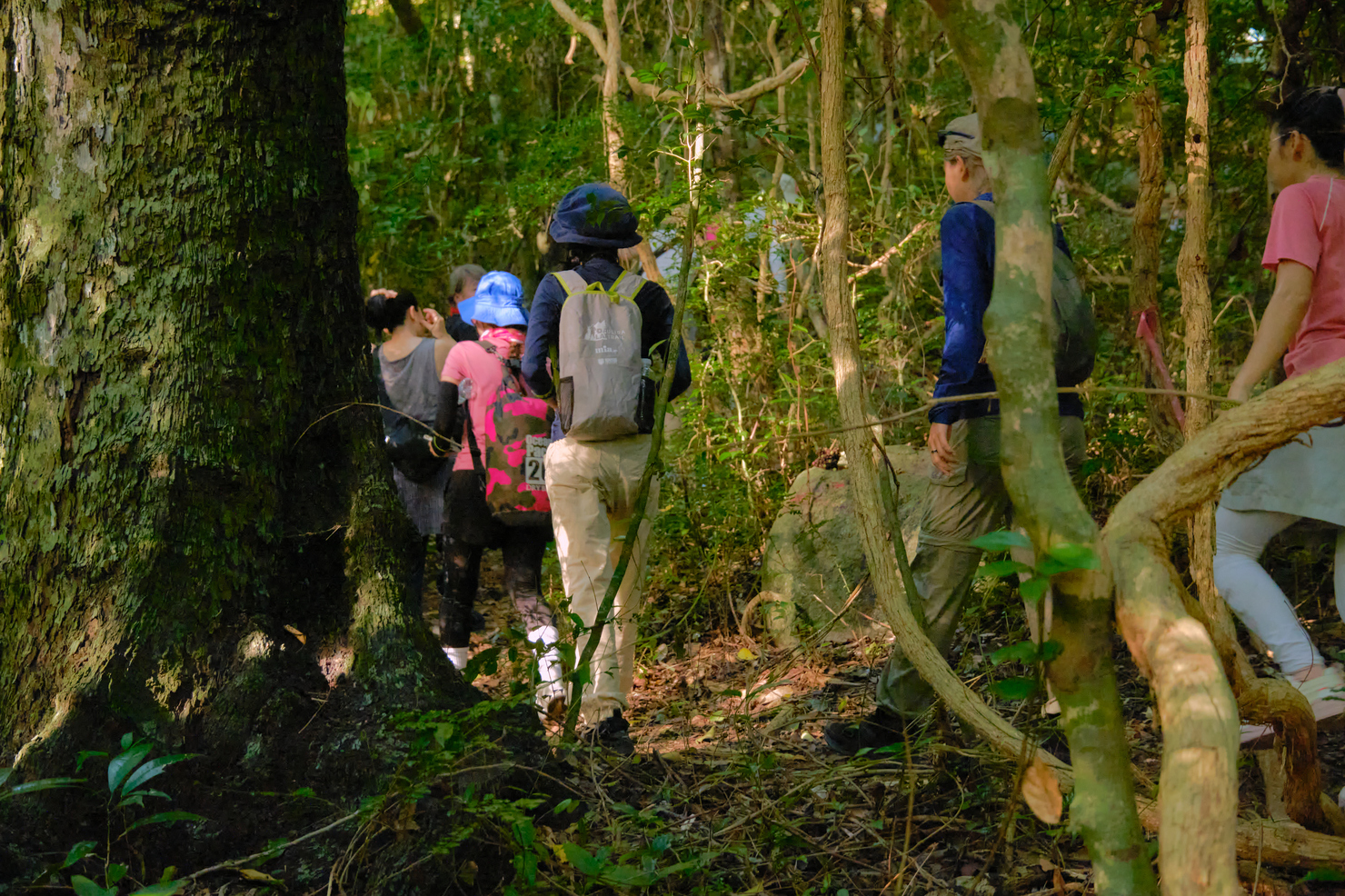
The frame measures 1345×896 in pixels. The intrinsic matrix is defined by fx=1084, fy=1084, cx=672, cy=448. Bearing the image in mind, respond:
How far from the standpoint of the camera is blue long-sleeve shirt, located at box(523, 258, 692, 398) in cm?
399

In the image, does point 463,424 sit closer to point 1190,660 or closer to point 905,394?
point 905,394

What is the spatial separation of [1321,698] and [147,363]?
3.25 meters

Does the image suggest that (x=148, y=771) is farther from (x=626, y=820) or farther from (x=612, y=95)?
(x=612, y=95)

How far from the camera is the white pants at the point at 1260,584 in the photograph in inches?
123

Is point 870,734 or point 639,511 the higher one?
point 639,511

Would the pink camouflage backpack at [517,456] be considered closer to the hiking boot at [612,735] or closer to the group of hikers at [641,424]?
the group of hikers at [641,424]

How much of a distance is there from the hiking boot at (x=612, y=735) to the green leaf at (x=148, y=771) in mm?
1523

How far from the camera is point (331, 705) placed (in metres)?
2.85

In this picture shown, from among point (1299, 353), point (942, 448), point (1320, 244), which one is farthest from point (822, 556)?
point (1320, 244)

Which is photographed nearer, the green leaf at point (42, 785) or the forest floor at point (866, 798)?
the green leaf at point (42, 785)

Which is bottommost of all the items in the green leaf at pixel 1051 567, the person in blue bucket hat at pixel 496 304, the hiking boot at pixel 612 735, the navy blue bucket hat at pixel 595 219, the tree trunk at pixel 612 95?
the hiking boot at pixel 612 735

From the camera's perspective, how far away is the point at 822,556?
18.2 ft

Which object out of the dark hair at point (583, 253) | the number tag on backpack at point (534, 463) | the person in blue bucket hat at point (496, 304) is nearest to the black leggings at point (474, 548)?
the number tag on backpack at point (534, 463)

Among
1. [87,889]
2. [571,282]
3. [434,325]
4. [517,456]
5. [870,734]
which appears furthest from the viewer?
[434,325]
